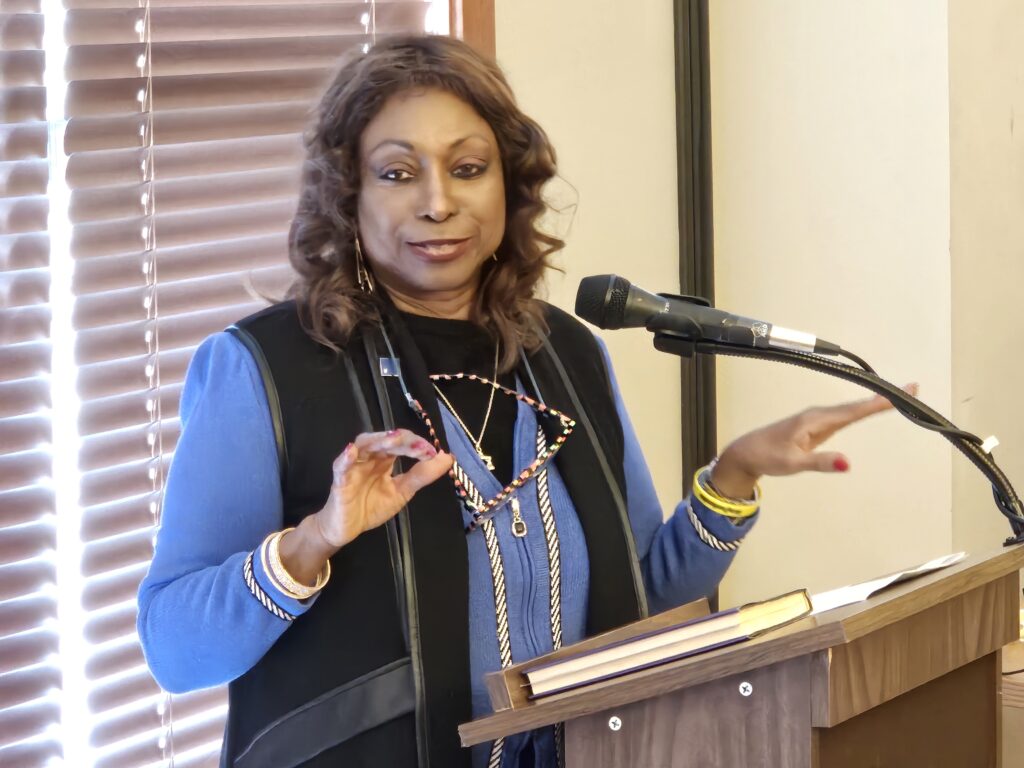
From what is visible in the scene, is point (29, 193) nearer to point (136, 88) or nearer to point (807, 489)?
point (136, 88)

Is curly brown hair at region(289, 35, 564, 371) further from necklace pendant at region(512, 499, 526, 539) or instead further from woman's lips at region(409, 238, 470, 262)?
necklace pendant at region(512, 499, 526, 539)

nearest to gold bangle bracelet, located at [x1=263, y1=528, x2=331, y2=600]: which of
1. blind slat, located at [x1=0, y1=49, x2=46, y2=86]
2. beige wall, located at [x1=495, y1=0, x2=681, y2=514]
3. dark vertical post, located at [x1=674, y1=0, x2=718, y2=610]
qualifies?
blind slat, located at [x1=0, y1=49, x2=46, y2=86]

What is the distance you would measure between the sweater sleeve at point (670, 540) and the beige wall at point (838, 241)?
992 mm

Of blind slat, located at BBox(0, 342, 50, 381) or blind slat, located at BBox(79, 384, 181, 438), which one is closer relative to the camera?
blind slat, located at BBox(0, 342, 50, 381)

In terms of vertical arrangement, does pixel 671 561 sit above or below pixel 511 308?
below

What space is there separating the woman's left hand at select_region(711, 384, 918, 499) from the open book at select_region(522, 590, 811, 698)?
0.61 feet

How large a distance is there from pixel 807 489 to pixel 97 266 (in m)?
1.64

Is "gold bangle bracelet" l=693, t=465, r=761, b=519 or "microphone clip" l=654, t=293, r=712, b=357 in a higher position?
"microphone clip" l=654, t=293, r=712, b=357

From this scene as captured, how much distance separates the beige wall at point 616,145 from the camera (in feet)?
8.47

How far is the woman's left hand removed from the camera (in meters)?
1.35

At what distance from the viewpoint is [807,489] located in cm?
292

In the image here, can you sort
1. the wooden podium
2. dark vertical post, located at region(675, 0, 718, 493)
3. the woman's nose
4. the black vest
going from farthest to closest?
dark vertical post, located at region(675, 0, 718, 493) < the woman's nose < the black vest < the wooden podium

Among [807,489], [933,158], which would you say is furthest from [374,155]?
[807,489]

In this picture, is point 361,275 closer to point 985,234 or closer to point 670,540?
point 670,540
